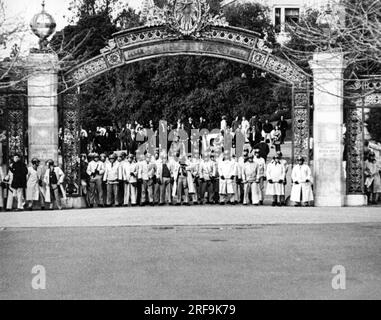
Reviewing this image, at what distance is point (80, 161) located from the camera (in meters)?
26.2

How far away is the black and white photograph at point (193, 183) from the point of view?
12703 mm

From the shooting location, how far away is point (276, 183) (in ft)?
88.4

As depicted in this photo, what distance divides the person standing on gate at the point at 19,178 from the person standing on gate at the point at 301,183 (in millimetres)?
6870

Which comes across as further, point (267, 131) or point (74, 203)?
point (267, 131)

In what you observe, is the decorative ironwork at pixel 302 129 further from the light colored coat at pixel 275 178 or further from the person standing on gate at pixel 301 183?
the light colored coat at pixel 275 178

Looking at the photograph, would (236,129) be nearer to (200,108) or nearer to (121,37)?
(200,108)

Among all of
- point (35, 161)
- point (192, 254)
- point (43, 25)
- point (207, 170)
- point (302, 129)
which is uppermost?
point (43, 25)

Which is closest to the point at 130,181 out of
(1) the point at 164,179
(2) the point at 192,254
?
(1) the point at 164,179

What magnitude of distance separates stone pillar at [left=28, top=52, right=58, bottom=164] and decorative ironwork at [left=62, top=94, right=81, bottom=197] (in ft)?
1.46

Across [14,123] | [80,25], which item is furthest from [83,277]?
[80,25]

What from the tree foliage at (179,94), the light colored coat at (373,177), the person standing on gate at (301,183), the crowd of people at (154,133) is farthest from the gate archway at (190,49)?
the tree foliage at (179,94)

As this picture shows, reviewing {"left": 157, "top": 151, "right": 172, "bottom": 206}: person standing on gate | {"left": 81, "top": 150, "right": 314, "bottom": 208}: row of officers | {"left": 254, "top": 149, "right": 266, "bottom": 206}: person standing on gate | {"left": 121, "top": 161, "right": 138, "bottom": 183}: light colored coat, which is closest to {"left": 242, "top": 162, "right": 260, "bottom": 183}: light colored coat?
{"left": 81, "top": 150, "right": 314, "bottom": 208}: row of officers

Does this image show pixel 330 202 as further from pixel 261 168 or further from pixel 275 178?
pixel 261 168

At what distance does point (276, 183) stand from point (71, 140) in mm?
5595
